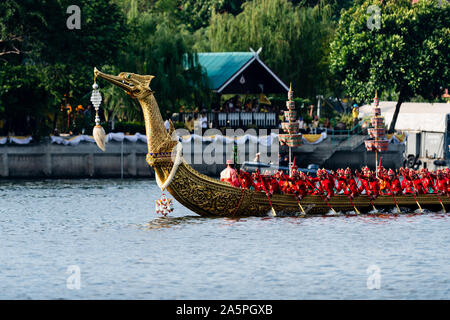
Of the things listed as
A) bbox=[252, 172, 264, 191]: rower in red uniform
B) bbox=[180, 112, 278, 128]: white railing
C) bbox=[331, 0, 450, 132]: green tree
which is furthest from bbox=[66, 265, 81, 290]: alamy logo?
bbox=[331, 0, 450, 132]: green tree

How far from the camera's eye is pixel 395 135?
222ft

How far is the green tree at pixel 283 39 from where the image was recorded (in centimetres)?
7525

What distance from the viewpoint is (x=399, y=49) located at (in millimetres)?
67125

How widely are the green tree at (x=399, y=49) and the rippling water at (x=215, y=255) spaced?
27046 millimetres

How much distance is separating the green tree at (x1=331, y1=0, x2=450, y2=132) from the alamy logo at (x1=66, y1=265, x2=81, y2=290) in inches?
1634

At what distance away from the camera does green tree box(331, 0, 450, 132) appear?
6738cm

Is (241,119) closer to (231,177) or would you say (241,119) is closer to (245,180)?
(245,180)

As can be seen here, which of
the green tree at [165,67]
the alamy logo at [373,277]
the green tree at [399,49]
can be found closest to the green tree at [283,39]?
the green tree at [399,49]

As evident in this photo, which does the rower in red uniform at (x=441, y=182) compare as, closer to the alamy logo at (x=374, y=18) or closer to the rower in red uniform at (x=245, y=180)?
the rower in red uniform at (x=245, y=180)

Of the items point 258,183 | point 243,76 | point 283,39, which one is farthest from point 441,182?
point 283,39

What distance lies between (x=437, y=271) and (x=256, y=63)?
39264 millimetres

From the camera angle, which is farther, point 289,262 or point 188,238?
point 188,238
